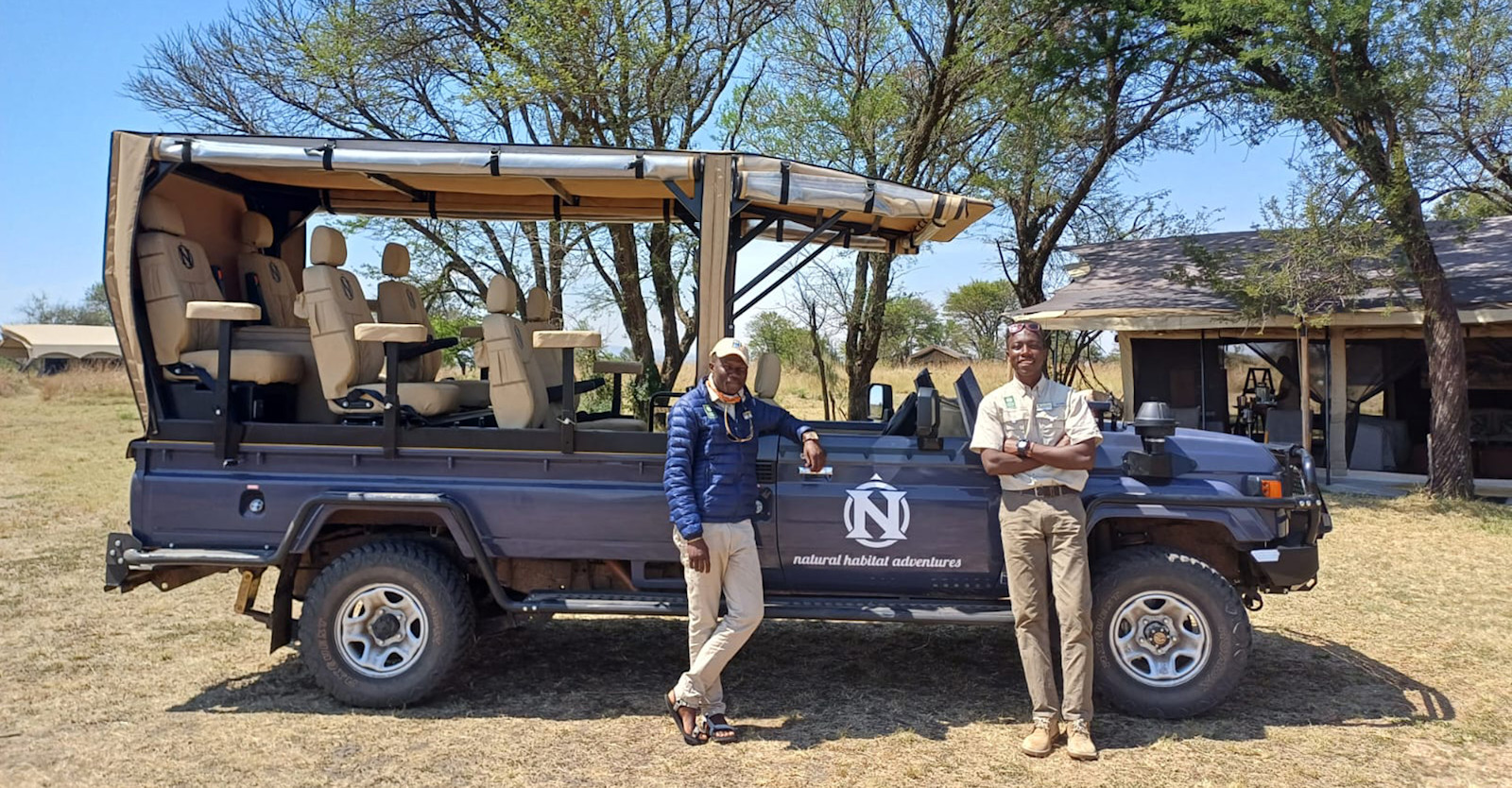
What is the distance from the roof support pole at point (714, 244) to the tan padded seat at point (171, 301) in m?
2.23

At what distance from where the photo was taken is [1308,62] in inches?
460

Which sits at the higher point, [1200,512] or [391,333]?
[391,333]

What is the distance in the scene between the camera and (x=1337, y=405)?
14.3 meters

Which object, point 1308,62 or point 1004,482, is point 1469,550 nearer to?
point 1308,62

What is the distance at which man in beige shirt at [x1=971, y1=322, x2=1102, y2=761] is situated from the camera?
4.36 m

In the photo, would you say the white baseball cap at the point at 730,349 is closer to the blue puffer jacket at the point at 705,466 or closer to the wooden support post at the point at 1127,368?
the blue puffer jacket at the point at 705,466

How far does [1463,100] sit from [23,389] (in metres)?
40.3

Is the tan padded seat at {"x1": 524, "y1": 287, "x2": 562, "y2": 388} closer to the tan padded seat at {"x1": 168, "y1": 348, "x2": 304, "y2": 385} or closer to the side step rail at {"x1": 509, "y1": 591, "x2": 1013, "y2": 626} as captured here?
the tan padded seat at {"x1": 168, "y1": 348, "x2": 304, "y2": 385}

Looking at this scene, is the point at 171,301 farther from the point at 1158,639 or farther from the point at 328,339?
the point at 1158,639

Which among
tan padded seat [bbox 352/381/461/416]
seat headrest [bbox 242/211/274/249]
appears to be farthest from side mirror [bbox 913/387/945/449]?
seat headrest [bbox 242/211/274/249]

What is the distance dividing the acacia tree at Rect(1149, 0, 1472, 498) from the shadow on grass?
756cm

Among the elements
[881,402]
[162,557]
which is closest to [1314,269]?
[881,402]

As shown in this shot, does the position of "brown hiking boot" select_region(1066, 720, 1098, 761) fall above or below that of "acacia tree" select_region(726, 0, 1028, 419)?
below

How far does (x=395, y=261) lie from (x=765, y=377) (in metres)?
2.84
